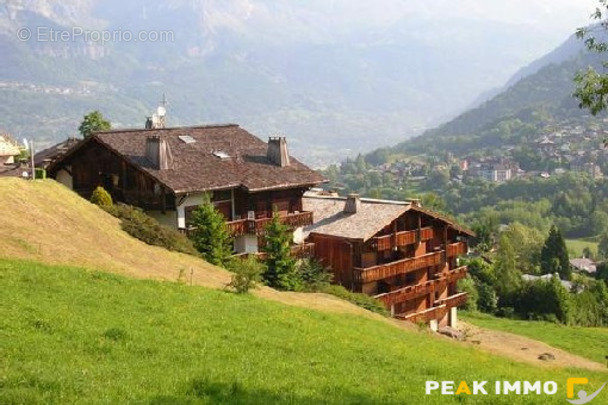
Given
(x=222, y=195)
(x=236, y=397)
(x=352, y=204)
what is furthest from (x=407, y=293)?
(x=236, y=397)

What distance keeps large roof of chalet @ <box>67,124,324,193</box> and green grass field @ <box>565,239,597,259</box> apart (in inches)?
4493

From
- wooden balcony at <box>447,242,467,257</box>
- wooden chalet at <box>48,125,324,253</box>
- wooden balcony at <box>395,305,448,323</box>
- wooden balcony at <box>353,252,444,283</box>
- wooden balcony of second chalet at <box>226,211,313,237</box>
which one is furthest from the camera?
wooden balcony at <box>447,242,467,257</box>

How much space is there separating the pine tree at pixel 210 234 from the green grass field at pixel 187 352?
12.2 m

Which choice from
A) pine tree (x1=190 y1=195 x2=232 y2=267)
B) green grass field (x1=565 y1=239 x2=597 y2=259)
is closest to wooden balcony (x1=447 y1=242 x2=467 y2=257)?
pine tree (x1=190 y1=195 x2=232 y2=267)

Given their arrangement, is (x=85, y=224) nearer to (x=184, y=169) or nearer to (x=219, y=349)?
(x=184, y=169)

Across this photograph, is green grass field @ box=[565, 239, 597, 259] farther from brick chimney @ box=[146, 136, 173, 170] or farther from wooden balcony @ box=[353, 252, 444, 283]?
brick chimney @ box=[146, 136, 173, 170]

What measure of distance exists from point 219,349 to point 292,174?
94.9 feet

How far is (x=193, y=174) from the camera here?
42906mm

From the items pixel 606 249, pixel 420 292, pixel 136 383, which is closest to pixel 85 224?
pixel 136 383

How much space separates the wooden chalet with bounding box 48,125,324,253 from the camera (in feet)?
139

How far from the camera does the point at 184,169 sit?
142 ft

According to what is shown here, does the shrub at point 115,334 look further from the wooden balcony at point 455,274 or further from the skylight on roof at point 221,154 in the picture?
the wooden balcony at point 455,274

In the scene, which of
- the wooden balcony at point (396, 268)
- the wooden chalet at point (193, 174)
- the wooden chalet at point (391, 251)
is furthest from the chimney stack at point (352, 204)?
the wooden balcony at point (396, 268)

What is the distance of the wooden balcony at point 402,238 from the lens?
4616 centimetres
